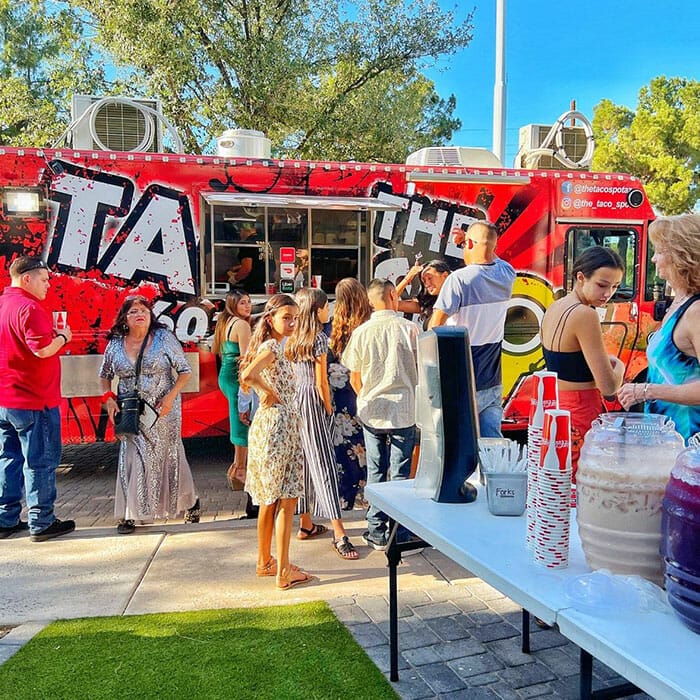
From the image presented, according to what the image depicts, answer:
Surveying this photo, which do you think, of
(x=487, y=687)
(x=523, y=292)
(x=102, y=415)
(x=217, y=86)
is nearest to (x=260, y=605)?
(x=487, y=687)

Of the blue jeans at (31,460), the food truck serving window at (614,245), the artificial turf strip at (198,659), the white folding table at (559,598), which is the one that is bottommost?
the artificial turf strip at (198,659)

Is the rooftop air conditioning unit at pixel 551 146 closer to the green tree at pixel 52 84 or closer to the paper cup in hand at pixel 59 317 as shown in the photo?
the paper cup in hand at pixel 59 317

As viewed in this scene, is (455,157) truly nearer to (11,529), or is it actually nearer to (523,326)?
(523,326)

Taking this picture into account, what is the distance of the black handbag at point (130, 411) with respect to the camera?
15.4ft

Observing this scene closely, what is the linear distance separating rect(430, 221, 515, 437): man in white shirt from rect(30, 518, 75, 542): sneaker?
3110mm

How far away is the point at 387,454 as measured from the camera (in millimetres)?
4320

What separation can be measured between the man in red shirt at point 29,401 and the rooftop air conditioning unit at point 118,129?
2.04 m

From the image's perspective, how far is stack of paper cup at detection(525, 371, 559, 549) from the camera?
1.95 metres

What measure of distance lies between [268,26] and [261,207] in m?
8.62

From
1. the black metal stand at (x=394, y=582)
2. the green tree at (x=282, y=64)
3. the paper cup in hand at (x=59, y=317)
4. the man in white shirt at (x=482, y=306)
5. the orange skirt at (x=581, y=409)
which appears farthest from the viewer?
the green tree at (x=282, y=64)

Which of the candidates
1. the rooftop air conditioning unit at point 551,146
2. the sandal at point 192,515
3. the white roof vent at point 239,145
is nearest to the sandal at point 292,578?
the sandal at point 192,515

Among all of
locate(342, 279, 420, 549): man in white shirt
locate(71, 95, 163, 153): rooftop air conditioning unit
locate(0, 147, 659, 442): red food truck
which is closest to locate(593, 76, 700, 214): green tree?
locate(0, 147, 659, 442): red food truck

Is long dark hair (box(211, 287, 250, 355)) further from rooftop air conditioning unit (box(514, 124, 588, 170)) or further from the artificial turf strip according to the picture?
rooftop air conditioning unit (box(514, 124, 588, 170))

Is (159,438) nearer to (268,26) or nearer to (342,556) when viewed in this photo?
(342,556)
